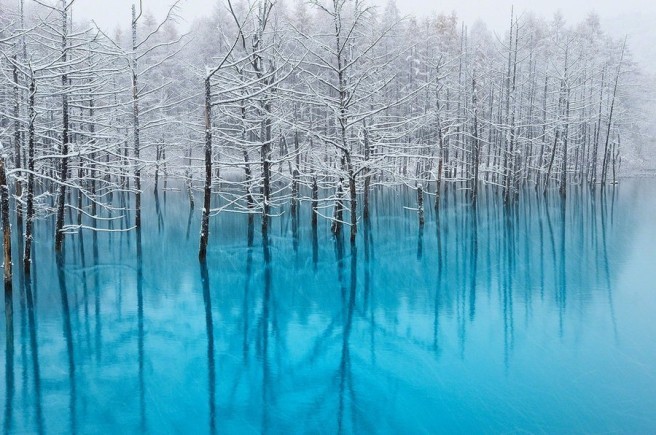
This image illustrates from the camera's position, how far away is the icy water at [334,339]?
7.80 metres

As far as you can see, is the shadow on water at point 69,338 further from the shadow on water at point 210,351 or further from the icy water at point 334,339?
the shadow on water at point 210,351

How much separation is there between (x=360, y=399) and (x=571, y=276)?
11.4 m

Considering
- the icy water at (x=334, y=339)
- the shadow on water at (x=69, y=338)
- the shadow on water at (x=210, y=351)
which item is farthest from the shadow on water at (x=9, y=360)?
the shadow on water at (x=210, y=351)

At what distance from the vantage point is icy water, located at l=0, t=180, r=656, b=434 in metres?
7.80

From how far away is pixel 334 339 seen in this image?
11141 millimetres

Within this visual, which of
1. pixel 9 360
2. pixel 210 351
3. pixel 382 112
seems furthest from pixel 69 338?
pixel 382 112

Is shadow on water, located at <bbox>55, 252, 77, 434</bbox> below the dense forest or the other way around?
below

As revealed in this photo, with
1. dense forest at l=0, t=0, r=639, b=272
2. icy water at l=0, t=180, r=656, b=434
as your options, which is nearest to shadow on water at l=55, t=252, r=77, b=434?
icy water at l=0, t=180, r=656, b=434

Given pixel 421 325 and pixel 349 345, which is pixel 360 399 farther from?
pixel 421 325

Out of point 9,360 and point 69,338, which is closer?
point 9,360

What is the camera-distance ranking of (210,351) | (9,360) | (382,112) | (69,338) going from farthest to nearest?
(382,112) < (69,338) < (210,351) < (9,360)

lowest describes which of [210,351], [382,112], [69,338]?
[210,351]

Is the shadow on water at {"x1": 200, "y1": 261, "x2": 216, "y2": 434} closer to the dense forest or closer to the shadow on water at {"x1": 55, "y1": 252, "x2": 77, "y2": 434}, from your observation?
the shadow on water at {"x1": 55, "y1": 252, "x2": 77, "y2": 434}

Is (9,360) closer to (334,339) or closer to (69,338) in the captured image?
(69,338)
